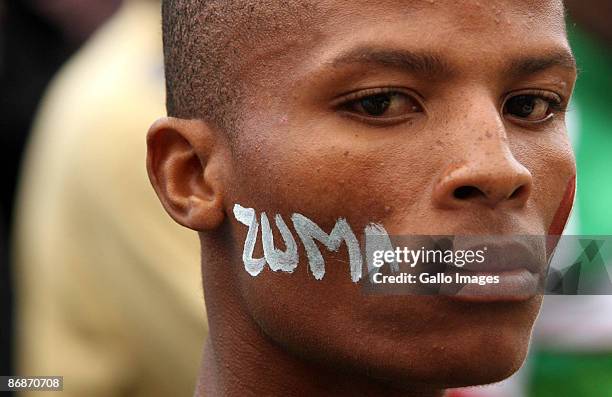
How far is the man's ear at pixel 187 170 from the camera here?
117 inches

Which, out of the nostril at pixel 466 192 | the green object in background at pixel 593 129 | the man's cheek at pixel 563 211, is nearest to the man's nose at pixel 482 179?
Result: the nostril at pixel 466 192

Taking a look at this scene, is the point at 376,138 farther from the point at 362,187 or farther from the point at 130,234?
the point at 130,234

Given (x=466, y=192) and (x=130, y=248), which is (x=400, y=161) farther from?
(x=130, y=248)

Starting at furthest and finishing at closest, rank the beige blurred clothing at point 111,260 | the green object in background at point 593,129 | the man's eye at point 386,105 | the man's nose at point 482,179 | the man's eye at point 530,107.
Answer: the beige blurred clothing at point 111,260 → the green object in background at point 593,129 → the man's eye at point 530,107 → the man's eye at point 386,105 → the man's nose at point 482,179

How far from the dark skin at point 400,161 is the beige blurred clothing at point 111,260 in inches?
75.9

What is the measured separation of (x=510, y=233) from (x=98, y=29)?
13.8ft

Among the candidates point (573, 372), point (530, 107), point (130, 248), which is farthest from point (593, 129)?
point (530, 107)

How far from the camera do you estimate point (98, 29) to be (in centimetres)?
663

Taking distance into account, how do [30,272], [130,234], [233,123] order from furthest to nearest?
[30,272] < [130,234] < [233,123]

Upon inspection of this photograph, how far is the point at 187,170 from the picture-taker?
307 cm

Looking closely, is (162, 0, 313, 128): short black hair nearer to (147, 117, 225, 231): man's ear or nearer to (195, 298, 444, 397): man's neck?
(147, 117, 225, 231): man's ear

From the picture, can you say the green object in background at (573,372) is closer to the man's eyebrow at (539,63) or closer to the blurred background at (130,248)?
the blurred background at (130,248)

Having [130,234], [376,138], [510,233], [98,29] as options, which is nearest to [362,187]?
[376,138]

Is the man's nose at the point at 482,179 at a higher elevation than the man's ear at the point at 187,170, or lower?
lower
